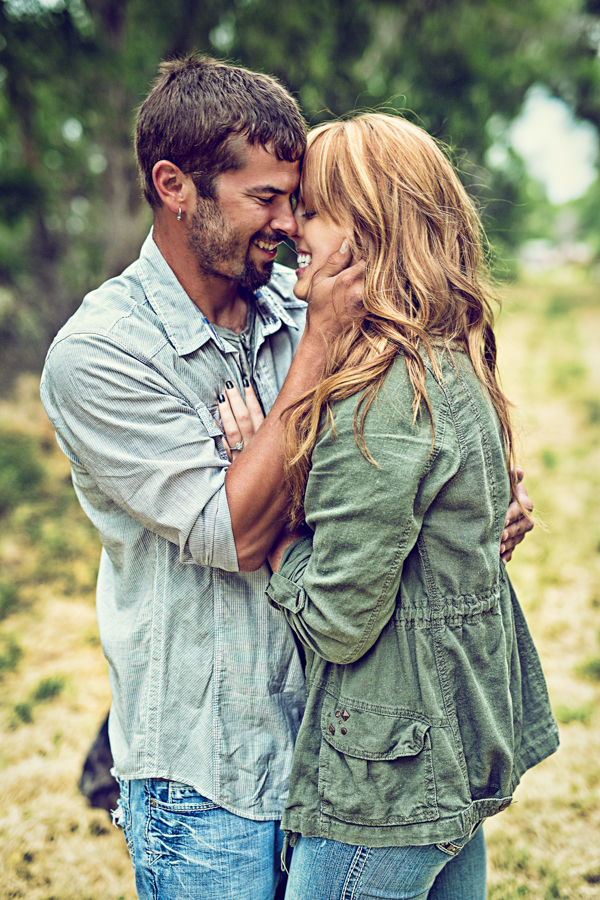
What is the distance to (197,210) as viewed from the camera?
181cm

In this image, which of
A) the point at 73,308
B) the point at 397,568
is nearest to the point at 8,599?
the point at 73,308

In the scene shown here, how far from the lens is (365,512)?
4.28 feet

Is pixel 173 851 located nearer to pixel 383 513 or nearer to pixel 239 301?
pixel 383 513

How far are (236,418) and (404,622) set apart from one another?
0.67m

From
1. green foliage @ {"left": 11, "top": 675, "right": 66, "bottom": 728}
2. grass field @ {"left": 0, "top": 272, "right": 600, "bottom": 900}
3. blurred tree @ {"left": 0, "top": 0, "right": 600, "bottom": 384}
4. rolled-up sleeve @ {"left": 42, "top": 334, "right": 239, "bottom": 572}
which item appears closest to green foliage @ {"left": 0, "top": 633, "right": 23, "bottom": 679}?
grass field @ {"left": 0, "top": 272, "right": 600, "bottom": 900}

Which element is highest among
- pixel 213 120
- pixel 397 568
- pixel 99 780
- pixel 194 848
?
pixel 213 120

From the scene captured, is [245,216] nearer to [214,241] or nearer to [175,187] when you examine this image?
[214,241]

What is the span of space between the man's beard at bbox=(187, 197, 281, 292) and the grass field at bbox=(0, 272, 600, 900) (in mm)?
864

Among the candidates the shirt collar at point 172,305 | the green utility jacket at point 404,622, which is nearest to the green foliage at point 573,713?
the green utility jacket at point 404,622

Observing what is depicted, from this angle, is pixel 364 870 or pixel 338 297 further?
pixel 338 297

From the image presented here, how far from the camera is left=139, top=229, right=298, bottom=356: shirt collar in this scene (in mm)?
1698

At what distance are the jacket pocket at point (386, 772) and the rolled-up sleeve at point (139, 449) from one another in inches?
17.9

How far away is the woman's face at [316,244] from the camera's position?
162 centimetres

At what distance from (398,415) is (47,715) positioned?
3.88m
